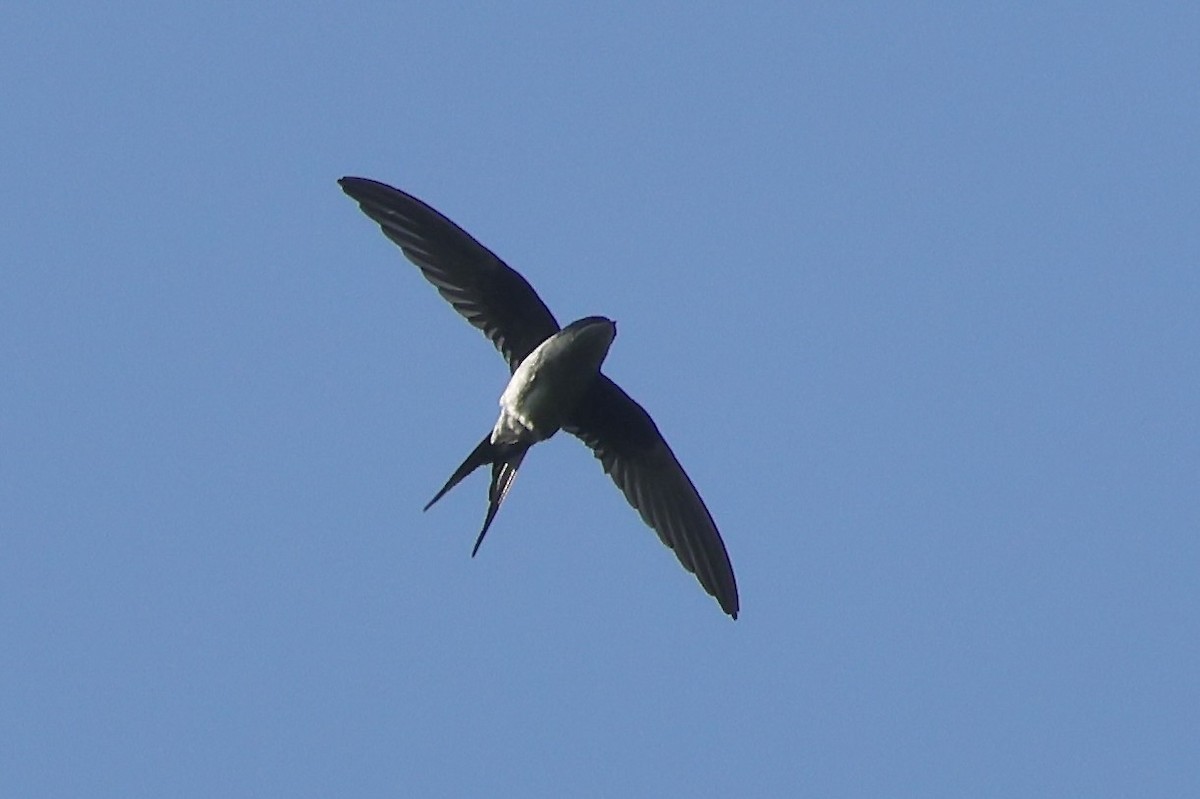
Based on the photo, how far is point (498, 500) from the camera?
7336 millimetres

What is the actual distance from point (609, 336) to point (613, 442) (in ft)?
2.42

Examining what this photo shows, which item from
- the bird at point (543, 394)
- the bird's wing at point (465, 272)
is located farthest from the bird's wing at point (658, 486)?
the bird's wing at point (465, 272)

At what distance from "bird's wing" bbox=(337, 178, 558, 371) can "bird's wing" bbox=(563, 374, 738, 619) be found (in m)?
0.38

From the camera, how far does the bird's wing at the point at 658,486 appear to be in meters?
7.80

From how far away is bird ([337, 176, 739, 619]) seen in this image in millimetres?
7328

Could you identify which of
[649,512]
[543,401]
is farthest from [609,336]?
[649,512]

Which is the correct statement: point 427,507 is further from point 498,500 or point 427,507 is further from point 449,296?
point 449,296

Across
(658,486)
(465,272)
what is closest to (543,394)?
(465,272)

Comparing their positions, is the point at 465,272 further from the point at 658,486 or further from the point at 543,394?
the point at 658,486

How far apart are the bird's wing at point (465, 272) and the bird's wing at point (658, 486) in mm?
382

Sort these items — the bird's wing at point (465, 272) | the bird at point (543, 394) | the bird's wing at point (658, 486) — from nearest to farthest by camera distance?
the bird at point (543, 394)
the bird's wing at point (465, 272)
the bird's wing at point (658, 486)

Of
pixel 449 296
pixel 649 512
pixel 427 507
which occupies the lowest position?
pixel 427 507

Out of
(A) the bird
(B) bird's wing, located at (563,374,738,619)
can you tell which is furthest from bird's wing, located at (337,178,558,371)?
(B) bird's wing, located at (563,374,738,619)

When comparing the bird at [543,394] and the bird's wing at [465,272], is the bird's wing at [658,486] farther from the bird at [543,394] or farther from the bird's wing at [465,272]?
the bird's wing at [465,272]
